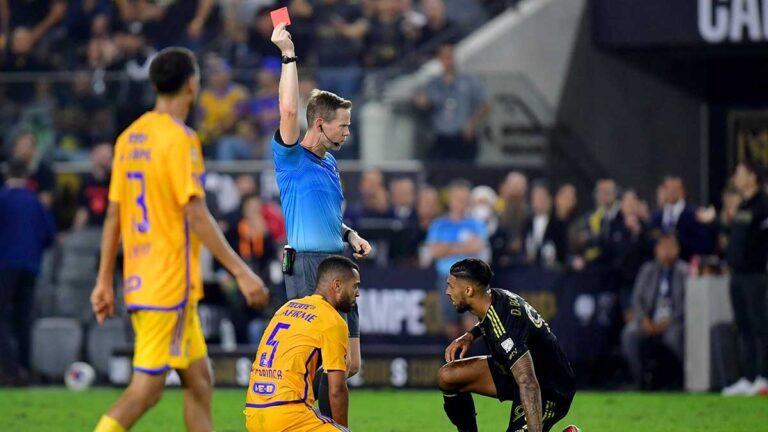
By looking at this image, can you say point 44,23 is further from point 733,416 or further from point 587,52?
point 733,416

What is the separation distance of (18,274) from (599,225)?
6.67 metres

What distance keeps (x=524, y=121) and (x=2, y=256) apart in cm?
678

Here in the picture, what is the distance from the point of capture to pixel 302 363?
8602mm

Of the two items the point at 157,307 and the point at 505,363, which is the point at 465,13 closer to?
the point at 505,363

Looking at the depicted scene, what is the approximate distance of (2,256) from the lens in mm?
17703

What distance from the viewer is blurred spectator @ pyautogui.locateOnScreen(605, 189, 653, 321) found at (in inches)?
687

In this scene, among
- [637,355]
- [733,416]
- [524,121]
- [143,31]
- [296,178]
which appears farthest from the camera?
[143,31]

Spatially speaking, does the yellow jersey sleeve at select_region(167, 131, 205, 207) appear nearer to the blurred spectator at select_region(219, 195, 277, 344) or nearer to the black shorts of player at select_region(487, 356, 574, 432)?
the black shorts of player at select_region(487, 356, 574, 432)

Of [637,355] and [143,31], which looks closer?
[637,355]

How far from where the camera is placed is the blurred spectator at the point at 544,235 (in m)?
17.8

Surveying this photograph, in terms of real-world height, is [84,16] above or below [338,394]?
above

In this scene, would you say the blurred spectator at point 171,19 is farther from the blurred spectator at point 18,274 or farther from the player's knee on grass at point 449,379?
the player's knee on grass at point 449,379

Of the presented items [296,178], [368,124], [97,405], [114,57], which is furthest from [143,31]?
[296,178]

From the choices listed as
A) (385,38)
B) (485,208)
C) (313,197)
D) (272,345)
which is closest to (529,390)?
(272,345)
